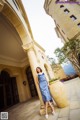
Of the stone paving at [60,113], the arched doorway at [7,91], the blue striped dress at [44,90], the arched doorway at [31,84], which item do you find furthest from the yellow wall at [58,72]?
the blue striped dress at [44,90]

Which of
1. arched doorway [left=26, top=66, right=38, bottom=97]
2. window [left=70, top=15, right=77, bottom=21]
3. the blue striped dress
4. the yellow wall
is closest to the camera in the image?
the blue striped dress

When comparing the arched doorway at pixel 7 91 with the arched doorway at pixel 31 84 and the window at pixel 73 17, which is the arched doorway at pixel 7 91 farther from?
the window at pixel 73 17

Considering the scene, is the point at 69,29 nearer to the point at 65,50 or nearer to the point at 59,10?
the point at 59,10

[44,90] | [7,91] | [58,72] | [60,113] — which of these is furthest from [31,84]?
[58,72]

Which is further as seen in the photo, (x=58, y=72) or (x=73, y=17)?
(x=58, y=72)

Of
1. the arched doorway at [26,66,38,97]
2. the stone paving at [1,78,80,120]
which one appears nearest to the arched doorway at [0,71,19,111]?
the arched doorway at [26,66,38,97]

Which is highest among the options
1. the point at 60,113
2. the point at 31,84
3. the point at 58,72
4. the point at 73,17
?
the point at 73,17

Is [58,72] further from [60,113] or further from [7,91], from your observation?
[60,113]

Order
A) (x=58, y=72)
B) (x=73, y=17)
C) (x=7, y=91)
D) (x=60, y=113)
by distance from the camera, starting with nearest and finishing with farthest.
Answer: (x=60, y=113) → (x=7, y=91) → (x=73, y=17) → (x=58, y=72)

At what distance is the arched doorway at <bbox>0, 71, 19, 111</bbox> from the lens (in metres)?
10.3

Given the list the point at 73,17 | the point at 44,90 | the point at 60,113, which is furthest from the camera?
the point at 73,17

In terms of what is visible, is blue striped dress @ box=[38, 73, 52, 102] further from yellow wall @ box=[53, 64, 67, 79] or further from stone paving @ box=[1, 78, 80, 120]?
yellow wall @ box=[53, 64, 67, 79]

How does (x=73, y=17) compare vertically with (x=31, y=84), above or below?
above

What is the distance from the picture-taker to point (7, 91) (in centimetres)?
1115
